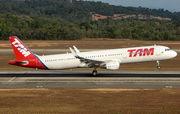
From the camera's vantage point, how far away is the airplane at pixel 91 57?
41.2 meters

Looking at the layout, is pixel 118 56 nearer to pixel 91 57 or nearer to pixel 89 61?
pixel 91 57

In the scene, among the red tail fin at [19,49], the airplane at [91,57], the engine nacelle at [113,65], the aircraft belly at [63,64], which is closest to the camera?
the engine nacelle at [113,65]

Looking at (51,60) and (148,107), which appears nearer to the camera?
(148,107)

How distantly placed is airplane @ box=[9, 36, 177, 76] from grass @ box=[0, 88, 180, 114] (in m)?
9.22

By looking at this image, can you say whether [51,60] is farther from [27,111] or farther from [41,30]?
[41,30]

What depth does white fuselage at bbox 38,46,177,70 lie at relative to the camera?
41281 mm

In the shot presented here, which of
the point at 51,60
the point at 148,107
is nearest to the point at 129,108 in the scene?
the point at 148,107

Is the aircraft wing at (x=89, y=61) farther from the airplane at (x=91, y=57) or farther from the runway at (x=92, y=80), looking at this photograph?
the runway at (x=92, y=80)

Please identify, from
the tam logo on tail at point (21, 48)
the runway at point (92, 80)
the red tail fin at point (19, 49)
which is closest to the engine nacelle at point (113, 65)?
the runway at point (92, 80)

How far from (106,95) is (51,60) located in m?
15.4

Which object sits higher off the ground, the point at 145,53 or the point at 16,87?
the point at 145,53

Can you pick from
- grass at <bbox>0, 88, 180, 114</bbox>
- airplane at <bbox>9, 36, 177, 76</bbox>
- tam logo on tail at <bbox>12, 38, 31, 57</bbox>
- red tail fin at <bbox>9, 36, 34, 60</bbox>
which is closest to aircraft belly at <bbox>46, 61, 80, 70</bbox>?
airplane at <bbox>9, 36, 177, 76</bbox>

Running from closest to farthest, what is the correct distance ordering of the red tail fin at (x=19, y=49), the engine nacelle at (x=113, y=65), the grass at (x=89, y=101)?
the grass at (x=89, y=101)
the engine nacelle at (x=113, y=65)
the red tail fin at (x=19, y=49)

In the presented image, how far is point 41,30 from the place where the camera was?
141 meters
